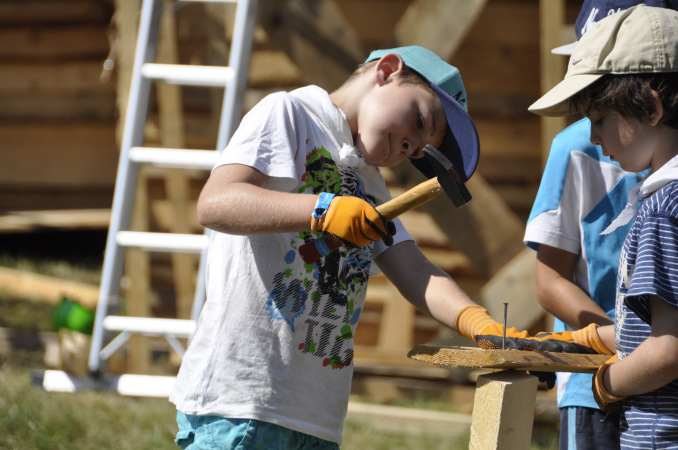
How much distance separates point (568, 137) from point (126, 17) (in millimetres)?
3740

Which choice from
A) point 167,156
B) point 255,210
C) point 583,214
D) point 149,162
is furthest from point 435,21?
point 255,210

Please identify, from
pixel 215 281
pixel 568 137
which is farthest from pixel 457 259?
pixel 215 281

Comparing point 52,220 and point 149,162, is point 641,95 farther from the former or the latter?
point 52,220

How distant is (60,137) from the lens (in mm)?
7902

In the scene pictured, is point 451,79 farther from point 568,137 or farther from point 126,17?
point 126,17

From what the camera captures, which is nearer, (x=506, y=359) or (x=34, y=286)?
(x=506, y=359)

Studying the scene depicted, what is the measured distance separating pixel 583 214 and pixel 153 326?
266 cm

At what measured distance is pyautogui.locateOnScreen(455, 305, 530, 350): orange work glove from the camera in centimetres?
164

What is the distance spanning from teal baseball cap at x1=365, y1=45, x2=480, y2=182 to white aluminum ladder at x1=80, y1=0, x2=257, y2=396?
2.28 meters

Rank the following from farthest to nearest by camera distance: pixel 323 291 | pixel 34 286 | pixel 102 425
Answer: pixel 34 286 → pixel 102 425 → pixel 323 291

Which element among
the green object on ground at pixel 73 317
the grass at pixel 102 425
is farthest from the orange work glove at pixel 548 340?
the green object on ground at pixel 73 317

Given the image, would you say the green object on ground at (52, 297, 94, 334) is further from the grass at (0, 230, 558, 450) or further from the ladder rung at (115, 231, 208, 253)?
the ladder rung at (115, 231, 208, 253)

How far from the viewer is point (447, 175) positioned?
1.83 m

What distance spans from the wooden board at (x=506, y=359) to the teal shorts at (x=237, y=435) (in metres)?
0.37
